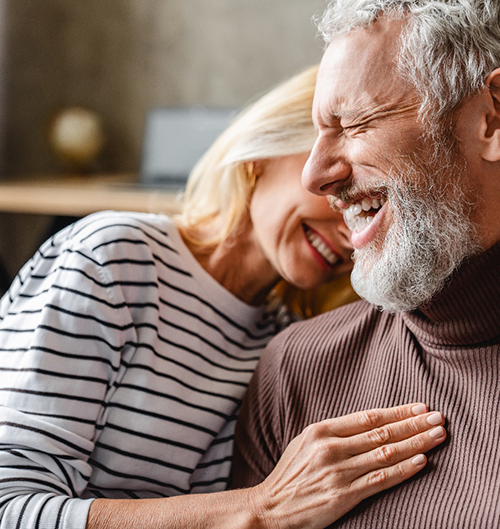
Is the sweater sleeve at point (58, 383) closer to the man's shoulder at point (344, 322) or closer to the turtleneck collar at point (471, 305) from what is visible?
the man's shoulder at point (344, 322)

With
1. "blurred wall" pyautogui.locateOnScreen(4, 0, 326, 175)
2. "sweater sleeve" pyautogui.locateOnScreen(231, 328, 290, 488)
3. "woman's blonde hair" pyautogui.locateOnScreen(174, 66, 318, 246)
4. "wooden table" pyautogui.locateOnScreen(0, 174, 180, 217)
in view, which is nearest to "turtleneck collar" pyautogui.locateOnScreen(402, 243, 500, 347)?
"sweater sleeve" pyautogui.locateOnScreen(231, 328, 290, 488)

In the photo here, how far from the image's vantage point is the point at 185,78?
3119 mm

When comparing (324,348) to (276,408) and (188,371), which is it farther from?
(188,371)

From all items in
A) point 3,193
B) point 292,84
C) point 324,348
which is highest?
point 292,84

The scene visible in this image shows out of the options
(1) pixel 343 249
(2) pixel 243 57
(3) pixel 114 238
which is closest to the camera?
(3) pixel 114 238

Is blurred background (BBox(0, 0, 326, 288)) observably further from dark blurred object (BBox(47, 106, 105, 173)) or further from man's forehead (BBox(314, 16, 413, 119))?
man's forehead (BBox(314, 16, 413, 119))

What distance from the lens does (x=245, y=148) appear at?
1345 millimetres

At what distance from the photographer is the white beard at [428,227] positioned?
0.95 metres

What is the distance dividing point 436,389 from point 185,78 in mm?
2421

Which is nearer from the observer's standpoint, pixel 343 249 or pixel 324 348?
pixel 324 348

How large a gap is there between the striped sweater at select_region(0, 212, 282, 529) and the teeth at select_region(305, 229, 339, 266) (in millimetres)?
192

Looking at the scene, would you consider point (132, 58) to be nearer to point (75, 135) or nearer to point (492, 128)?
point (75, 135)

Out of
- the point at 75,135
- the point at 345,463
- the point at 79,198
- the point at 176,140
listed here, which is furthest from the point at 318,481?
the point at 75,135

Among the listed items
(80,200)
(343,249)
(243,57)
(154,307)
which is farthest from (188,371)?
(243,57)
